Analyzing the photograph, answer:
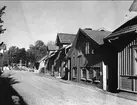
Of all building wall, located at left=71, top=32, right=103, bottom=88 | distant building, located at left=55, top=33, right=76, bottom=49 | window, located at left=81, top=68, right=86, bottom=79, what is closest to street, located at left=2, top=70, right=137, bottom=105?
building wall, located at left=71, top=32, right=103, bottom=88

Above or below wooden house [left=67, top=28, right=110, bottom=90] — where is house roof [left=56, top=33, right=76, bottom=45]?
above

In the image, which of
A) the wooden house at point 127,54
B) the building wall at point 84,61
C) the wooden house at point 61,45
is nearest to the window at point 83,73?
the building wall at point 84,61

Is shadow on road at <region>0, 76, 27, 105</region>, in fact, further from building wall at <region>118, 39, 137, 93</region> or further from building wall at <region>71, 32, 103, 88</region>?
building wall at <region>71, 32, 103, 88</region>

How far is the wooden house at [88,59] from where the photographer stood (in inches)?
811

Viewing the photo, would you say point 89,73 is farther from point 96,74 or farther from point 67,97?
point 67,97

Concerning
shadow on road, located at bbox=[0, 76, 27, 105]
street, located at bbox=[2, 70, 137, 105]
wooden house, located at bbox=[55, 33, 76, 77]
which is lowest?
street, located at bbox=[2, 70, 137, 105]

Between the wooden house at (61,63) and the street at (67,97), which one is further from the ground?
the wooden house at (61,63)

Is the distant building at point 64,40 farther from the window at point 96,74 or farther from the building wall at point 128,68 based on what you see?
the building wall at point 128,68

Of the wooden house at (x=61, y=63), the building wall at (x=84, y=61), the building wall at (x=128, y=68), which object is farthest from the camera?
the wooden house at (x=61, y=63)

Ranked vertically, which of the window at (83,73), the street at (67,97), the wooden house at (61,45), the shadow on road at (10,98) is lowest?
the street at (67,97)

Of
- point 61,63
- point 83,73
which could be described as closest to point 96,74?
point 83,73

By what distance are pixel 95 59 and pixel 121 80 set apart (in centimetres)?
610

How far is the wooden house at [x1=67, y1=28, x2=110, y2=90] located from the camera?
20.6 metres

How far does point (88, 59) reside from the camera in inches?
939
